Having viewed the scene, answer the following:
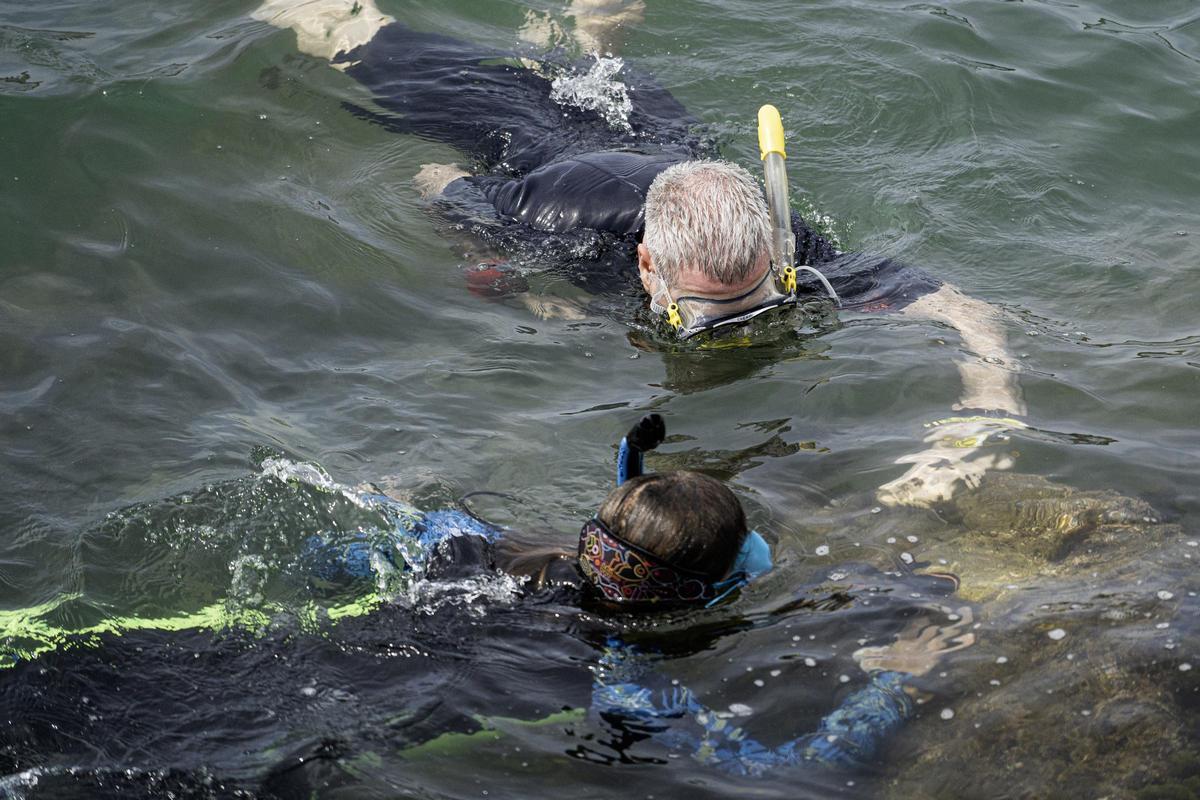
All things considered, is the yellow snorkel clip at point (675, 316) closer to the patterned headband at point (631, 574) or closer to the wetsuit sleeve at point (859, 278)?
the wetsuit sleeve at point (859, 278)

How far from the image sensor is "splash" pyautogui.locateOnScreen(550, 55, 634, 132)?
6188mm

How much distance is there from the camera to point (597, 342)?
16.4 feet

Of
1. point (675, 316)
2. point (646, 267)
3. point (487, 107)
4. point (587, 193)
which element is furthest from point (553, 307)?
point (487, 107)

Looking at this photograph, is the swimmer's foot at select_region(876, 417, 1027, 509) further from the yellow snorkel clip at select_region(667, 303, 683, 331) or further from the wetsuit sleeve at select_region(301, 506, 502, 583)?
the wetsuit sleeve at select_region(301, 506, 502, 583)

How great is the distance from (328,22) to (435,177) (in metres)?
1.72

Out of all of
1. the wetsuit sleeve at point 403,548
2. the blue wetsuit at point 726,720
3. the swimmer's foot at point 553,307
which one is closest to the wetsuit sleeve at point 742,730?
the blue wetsuit at point 726,720

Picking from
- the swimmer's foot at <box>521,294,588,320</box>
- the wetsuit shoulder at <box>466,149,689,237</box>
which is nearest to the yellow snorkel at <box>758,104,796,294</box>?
the wetsuit shoulder at <box>466,149,689,237</box>

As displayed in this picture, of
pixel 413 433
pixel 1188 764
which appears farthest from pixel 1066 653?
pixel 413 433

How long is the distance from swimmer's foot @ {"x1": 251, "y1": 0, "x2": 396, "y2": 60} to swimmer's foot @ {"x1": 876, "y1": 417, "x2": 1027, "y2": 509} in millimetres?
4286

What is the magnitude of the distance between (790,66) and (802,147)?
2.92 feet

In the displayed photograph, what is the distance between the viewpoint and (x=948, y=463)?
3.85m

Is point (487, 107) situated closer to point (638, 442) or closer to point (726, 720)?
point (638, 442)

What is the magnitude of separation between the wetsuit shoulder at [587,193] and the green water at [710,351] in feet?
1.44

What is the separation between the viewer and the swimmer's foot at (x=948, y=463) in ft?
12.2
